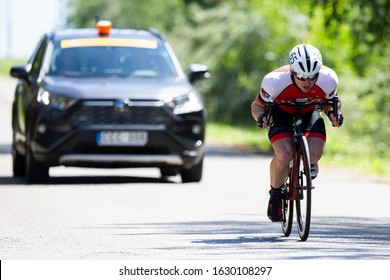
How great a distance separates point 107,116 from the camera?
16562 millimetres

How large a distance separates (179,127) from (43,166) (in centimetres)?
165

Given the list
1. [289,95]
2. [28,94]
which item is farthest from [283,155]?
[28,94]

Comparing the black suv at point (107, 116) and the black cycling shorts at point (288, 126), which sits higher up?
the black cycling shorts at point (288, 126)

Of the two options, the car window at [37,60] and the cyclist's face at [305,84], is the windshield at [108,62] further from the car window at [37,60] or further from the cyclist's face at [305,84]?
the cyclist's face at [305,84]

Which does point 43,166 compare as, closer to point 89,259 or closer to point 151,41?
point 151,41

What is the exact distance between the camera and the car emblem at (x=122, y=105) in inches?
651

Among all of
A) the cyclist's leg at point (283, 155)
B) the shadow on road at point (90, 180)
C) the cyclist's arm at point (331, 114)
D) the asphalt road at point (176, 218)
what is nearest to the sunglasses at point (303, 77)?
the cyclist's arm at point (331, 114)

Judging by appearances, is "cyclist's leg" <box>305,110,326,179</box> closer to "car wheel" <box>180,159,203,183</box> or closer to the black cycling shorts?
the black cycling shorts

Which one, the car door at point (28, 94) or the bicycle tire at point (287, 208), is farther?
the car door at point (28, 94)

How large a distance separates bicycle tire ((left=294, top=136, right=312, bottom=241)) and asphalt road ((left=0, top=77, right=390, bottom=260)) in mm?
133

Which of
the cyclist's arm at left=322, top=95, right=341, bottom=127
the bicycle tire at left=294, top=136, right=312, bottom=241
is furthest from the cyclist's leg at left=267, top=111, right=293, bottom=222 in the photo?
the cyclist's arm at left=322, top=95, right=341, bottom=127

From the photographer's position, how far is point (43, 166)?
54.8 feet

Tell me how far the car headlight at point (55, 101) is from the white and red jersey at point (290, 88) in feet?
18.4

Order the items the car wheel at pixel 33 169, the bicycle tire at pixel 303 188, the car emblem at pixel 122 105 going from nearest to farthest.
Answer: the bicycle tire at pixel 303 188, the car emblem at pixel 122 105, the car wheel at pixel 33 169
